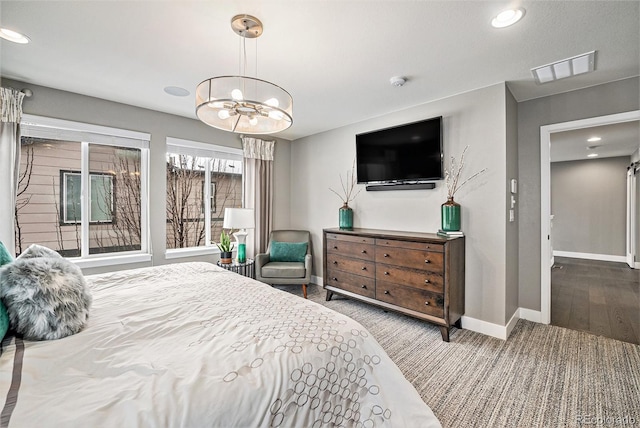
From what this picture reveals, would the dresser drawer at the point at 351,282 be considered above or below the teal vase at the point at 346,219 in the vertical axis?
below

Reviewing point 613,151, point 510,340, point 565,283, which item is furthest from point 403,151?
point 613,151

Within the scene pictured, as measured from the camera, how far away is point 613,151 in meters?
5.93

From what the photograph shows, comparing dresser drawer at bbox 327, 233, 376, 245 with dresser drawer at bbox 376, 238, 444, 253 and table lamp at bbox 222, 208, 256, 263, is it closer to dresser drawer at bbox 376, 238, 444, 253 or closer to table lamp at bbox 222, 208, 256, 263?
dresser drawer at bbox 376, 238, 444, 253

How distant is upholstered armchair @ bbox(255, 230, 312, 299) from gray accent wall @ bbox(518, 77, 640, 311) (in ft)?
8.93

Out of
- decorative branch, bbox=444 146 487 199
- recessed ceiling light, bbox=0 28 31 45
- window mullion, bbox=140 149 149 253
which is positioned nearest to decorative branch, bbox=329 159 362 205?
decorative branch, bbox=444 146 487 199

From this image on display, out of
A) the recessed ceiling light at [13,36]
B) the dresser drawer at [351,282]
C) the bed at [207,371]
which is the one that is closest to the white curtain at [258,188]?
the dresser drawer at [351,282]

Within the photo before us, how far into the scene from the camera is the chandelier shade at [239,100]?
1710 millimetres

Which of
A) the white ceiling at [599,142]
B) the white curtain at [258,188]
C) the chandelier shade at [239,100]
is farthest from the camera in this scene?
the white curtain at [258,188]

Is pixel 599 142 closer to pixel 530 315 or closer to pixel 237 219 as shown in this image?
pixel 530 315

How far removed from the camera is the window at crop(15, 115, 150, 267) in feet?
9.85

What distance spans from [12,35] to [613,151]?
31.1ft

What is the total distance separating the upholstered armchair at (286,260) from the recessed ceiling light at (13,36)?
310 centimetres

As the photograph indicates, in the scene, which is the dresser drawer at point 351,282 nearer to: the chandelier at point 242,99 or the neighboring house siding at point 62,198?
the chandelier at point 242,99

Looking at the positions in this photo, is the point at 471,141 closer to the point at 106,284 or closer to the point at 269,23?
the point at 269,23
